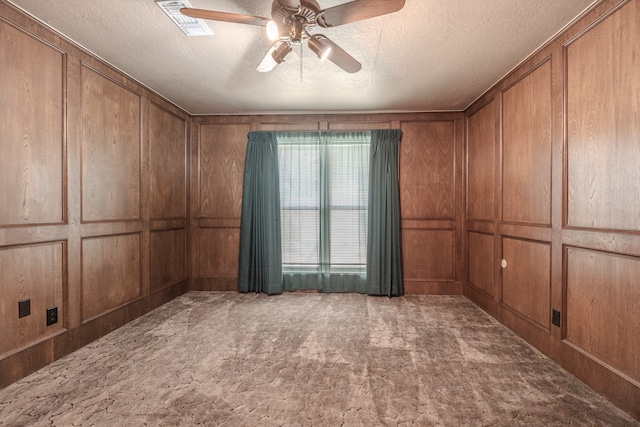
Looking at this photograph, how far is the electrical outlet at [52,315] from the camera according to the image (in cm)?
226

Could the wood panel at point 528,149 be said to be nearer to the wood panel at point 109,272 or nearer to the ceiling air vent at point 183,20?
the ceiling air vent at point 183,20

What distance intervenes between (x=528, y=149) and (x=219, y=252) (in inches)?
148

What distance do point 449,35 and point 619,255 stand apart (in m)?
1.78

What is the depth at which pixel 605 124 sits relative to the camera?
1.89 metres

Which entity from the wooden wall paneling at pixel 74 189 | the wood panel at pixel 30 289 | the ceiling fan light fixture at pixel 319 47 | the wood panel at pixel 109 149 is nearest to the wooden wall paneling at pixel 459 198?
the ceiling fan light fixture at pixel 319 47

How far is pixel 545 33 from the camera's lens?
2.27 meters

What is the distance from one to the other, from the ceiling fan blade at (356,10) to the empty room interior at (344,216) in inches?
0.5

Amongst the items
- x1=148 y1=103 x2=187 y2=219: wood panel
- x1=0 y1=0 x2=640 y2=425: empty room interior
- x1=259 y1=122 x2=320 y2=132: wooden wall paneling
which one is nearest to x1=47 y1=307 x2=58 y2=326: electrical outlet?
x1=0 y1=0 x2=640 y2=425: empty room interior

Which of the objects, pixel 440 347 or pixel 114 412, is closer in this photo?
pixel 114 412

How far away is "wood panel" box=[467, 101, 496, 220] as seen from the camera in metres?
3.32

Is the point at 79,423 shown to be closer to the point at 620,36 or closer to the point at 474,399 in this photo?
the point at 474,399

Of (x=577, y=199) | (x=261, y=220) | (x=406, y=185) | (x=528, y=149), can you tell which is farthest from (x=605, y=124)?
(x=261, y=220)

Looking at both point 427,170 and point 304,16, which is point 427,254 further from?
point 304,16

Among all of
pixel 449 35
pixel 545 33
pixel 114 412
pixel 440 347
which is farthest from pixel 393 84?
pixel 114 412
